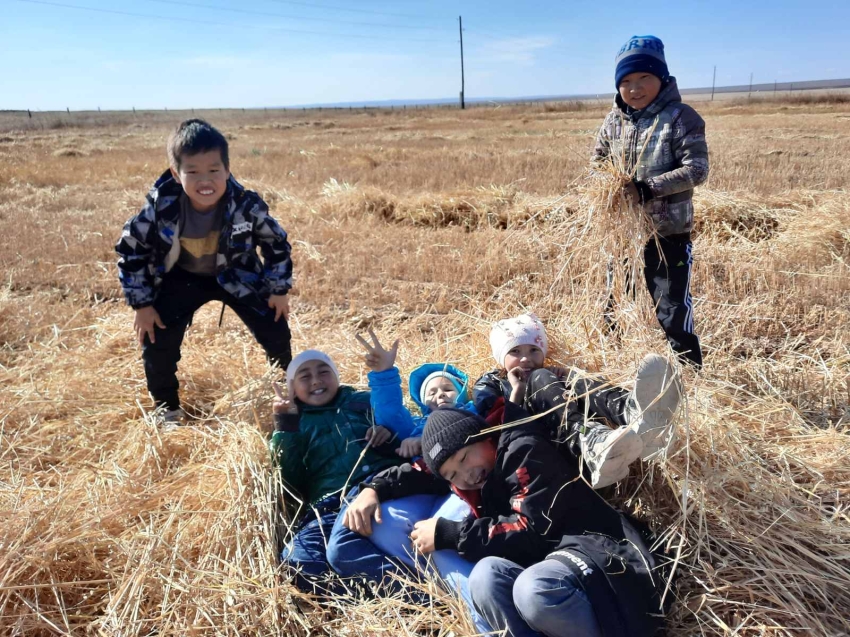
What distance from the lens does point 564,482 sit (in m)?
2.16

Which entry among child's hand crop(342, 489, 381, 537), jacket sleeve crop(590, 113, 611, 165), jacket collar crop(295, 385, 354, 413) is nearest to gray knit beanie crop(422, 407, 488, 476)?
child's hand crop(342, 489, 381, 537)

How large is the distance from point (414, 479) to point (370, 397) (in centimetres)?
55

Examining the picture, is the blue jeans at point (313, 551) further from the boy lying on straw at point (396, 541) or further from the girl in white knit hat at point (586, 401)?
the girl in white knit hat at point (586, 401)

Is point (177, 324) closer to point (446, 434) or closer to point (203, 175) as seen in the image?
point (203, 175)

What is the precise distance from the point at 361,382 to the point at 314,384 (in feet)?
2.63

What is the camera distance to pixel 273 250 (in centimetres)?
333

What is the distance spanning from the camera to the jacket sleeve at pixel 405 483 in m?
2.40

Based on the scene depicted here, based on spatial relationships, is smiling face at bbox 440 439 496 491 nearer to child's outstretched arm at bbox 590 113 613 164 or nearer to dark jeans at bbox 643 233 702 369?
dark jeans at bbox 643 233 702 369

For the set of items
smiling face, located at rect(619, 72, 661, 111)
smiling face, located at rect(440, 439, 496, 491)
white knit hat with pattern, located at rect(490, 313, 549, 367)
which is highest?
smiling face, located at rect(619, 72, 661, 111)

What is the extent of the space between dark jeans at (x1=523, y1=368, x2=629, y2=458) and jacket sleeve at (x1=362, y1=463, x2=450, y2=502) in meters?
0.46

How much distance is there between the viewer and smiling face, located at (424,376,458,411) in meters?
2.82

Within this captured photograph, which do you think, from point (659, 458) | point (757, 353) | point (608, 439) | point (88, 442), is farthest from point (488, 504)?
point (757, 353)

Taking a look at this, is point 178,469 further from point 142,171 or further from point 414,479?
point 142,171

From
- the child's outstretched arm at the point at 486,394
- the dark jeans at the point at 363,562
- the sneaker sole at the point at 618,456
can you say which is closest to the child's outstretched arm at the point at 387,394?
the child's outstretched arm at the point at 486,394
